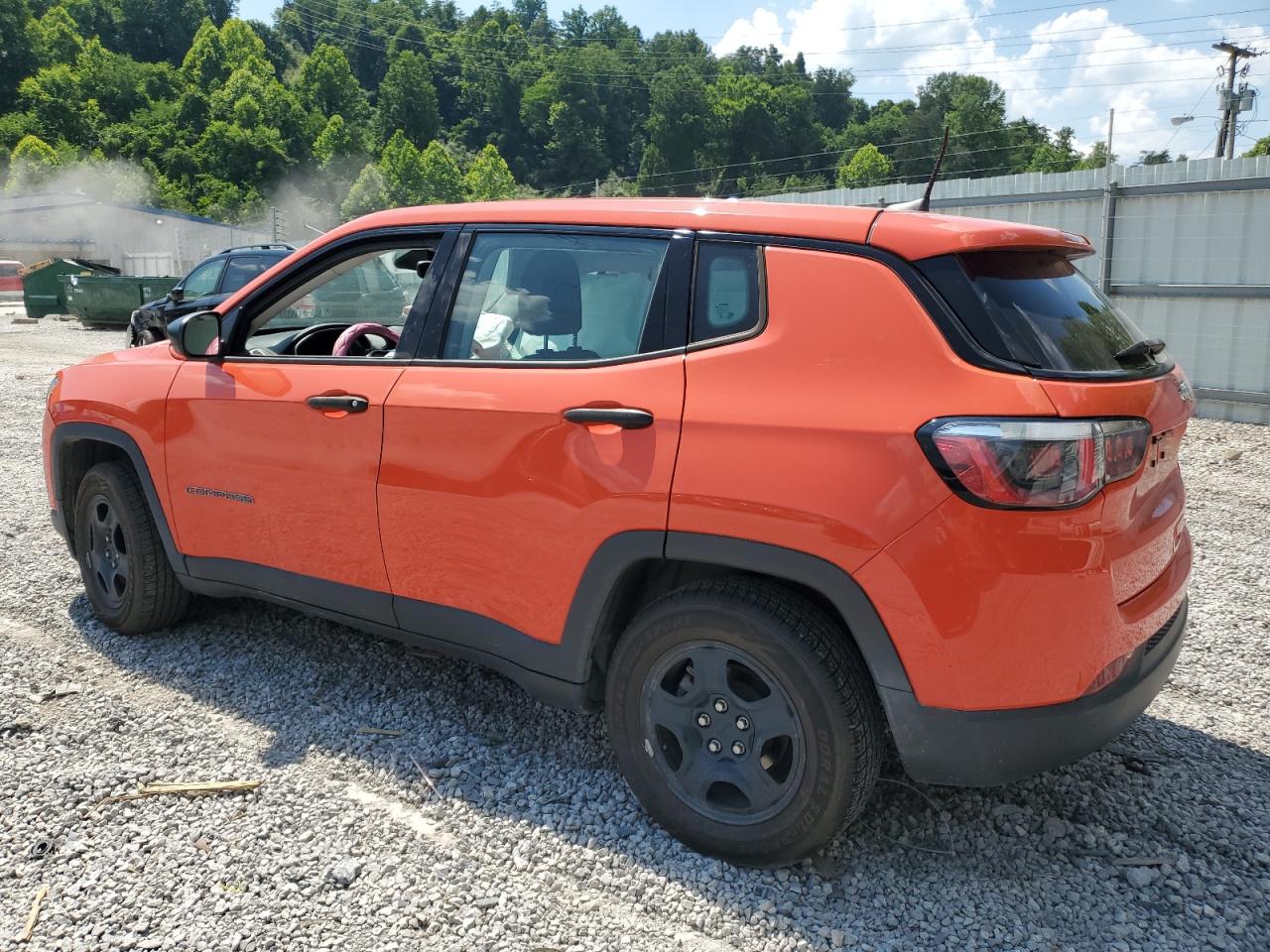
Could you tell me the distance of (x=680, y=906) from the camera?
104 inches

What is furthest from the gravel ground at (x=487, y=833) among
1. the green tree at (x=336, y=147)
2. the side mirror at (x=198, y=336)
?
the green tree at (x=336, y=147)

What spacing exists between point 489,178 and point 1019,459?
10838cm

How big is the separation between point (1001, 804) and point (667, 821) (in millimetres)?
1072

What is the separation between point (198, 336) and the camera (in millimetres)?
3809

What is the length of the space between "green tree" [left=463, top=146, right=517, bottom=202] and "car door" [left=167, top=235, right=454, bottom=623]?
100748mm

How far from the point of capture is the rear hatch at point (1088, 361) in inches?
94.5

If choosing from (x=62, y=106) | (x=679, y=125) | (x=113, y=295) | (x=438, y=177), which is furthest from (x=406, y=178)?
(x=113, y=295)

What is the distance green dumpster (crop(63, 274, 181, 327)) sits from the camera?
2258 cm

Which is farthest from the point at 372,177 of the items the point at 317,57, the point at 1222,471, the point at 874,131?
the point at 1222,471

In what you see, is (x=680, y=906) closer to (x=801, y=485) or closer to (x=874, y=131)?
(x=801, y=485)

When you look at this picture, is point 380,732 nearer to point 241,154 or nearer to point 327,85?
point 241,154

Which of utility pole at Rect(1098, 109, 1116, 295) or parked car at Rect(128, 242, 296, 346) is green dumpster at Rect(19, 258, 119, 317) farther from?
utility pole at Rect(1098, 109, 1116, 295)

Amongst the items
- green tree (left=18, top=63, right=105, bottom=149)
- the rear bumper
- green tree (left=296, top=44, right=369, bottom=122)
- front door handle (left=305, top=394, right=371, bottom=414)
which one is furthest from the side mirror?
green tree (left=296, top=44, right=369, bottom=122)

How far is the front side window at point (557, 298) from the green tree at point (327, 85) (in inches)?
5479
